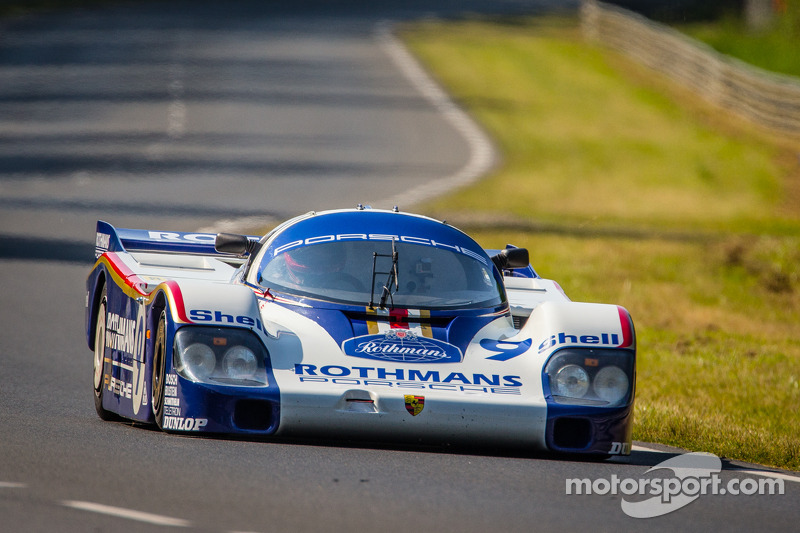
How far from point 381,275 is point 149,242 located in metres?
2.61

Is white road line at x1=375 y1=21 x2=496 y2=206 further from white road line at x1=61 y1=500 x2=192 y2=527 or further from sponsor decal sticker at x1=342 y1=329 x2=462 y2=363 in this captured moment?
white road line at x1=61 y1=500 x2=192 y2=527

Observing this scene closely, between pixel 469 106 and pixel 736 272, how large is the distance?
17910 mm

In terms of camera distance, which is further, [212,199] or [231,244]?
[212,199]

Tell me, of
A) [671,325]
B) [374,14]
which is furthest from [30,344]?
[374,14]

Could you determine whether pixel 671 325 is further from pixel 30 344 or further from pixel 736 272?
pixel 30 344

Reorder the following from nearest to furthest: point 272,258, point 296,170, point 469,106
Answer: point 272,258
point 296,170
point 469,106

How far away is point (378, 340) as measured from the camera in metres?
7.43

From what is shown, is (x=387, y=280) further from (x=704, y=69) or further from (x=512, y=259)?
(x=704, y=69)

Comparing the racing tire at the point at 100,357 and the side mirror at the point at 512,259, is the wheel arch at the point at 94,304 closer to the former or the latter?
the racing tire at the point at 100,357

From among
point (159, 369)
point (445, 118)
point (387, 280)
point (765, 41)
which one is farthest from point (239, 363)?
point (765, 41)

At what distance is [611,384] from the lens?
24.2ft

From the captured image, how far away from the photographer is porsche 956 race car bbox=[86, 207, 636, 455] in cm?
693

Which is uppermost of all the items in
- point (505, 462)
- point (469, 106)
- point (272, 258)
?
point (272, 258)

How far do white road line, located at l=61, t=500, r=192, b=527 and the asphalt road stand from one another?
0.05 ft
